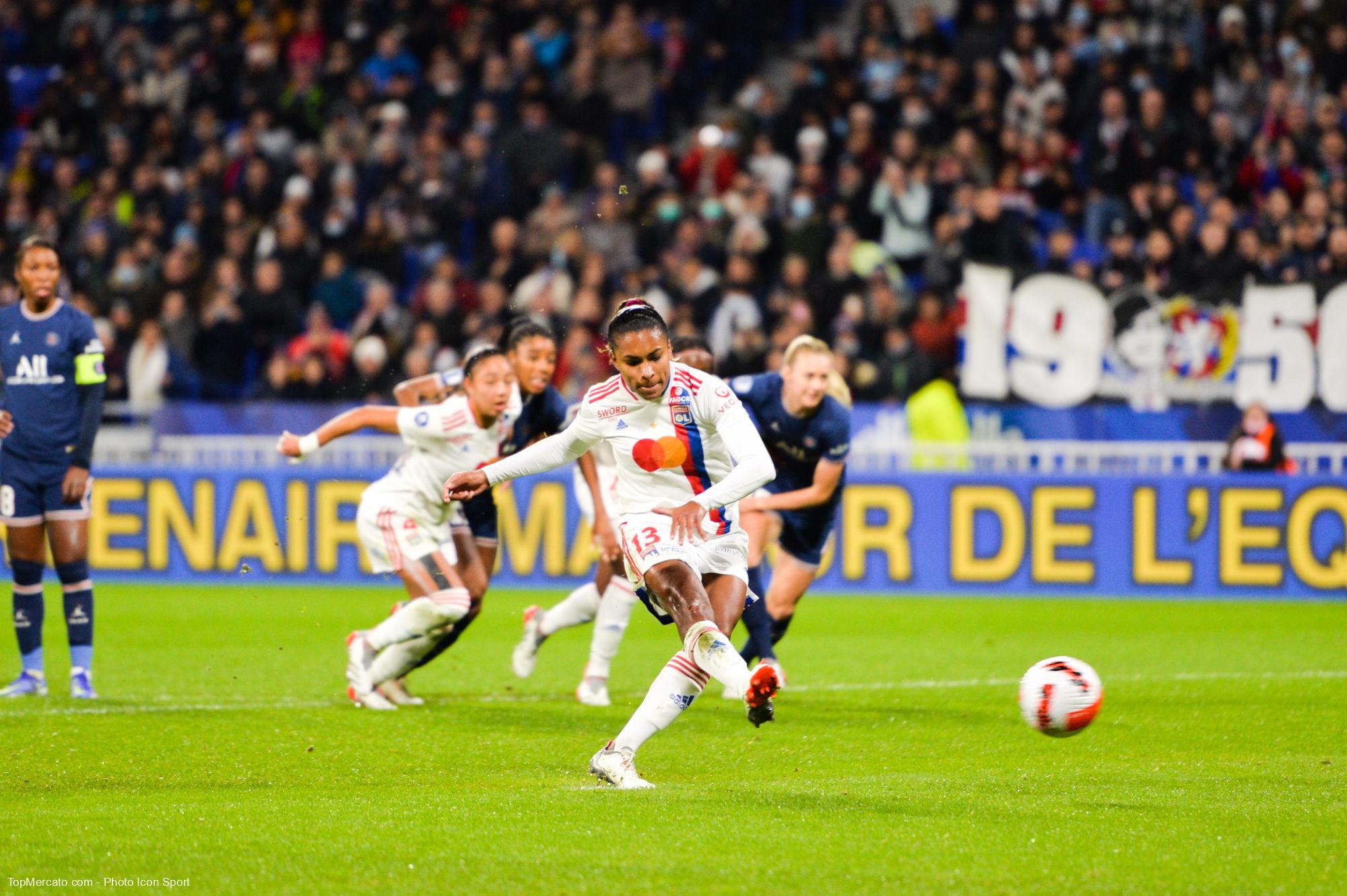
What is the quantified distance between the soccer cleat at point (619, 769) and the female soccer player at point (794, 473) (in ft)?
8.42

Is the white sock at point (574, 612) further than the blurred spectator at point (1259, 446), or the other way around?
the blurred spectator at point (1259, 446)

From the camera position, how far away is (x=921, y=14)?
19.6 metres

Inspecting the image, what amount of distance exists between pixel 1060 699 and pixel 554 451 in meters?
2.20

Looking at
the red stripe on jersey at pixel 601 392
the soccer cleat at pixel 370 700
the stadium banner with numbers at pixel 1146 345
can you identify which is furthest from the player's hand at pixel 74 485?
the stadium banner with numbers at pixel 1146 345

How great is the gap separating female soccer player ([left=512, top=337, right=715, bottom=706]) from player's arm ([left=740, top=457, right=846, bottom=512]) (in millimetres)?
785

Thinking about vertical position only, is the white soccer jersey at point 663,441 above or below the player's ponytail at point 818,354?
below

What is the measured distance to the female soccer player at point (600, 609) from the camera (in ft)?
31.7

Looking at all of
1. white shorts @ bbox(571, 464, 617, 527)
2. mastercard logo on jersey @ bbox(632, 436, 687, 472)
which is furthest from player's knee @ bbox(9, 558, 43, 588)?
mastercard logo on jersey @ bbox(632, 436, 687, 472)

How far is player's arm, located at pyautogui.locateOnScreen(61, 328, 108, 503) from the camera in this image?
9.53m

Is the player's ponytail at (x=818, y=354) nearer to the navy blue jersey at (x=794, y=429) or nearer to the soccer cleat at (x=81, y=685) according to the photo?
the navy blue jersey at (x=794, y=429)

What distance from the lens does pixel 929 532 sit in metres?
16.0

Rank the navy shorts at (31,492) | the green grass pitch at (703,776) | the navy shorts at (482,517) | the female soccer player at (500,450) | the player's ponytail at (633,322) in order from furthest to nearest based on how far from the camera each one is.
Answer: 1. the navy shorts at (482,517)
2. the navy shorts at (31,492)
3. the female soccer player at (500,450)
4. the player's ponytail at (633,322)
5. the green grass pitch at (703,776)

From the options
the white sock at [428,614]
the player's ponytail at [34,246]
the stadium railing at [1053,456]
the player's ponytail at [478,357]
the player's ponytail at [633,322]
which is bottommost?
the white sock at [428,614]

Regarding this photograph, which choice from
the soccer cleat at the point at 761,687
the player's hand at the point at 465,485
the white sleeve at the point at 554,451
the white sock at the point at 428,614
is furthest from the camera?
the white sock at the point at 428,614
